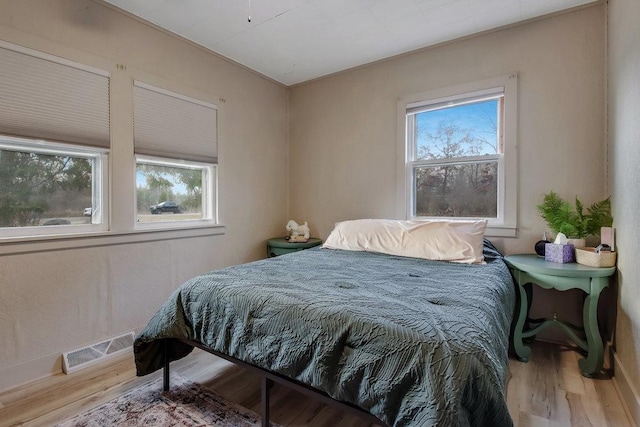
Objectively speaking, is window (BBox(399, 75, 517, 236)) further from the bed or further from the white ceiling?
the bed

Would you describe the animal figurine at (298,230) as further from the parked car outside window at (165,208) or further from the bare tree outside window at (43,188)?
the bare tree outside window at (43,188)

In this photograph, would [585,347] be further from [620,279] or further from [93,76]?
[93,76]

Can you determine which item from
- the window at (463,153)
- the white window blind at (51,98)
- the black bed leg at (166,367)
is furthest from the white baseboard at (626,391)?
the white window blind at (51,98)

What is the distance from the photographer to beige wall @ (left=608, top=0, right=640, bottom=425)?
5.15 feet

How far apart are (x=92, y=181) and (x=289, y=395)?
202 centimetres

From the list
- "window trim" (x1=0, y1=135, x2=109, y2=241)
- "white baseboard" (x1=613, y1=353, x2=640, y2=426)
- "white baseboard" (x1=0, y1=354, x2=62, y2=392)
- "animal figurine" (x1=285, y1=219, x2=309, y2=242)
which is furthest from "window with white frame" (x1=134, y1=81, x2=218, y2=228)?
"white baseboard" (x1=613, y1=353, x2=640, y2=426)

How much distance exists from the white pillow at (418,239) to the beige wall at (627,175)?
0.75 m

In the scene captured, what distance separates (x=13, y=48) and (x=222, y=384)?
2.38 m

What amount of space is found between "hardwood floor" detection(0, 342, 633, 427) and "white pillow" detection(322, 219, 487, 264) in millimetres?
815

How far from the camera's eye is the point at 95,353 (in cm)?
217

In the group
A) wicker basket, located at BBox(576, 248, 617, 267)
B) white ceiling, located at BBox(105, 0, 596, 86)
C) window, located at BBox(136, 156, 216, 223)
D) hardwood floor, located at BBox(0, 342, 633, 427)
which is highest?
white ceiling, located at BBox(105, 0, 596, 86)

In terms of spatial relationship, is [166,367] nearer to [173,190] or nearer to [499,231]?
[173,190]

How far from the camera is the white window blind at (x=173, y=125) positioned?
2.44m

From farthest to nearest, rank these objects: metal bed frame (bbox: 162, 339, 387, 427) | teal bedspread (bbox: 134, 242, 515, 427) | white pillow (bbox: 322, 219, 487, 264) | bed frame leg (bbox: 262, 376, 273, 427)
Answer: white pillow (bbox: 322, 219, 487, 264), bed frame leg (bbox: 262, 376, 273, 427), metal bed frame (bbox: 162, 339, 387, 427), teal bedspread (bbox: 134, 242, 515, 427)
